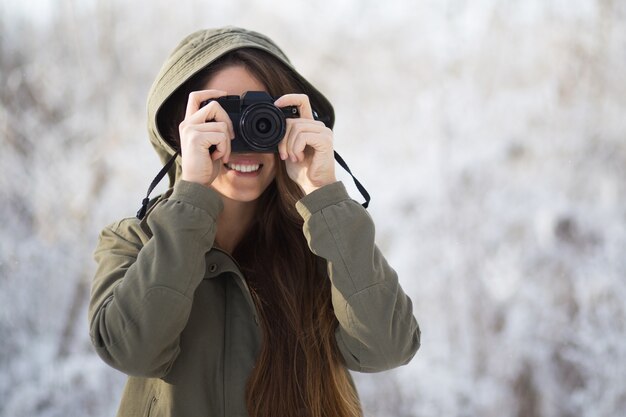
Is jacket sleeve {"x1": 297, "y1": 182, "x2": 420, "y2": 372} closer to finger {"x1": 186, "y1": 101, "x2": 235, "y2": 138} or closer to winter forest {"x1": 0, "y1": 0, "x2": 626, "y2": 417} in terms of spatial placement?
finger {"x1": 186, "y1": 101, "x2": 235, "y2": 138}

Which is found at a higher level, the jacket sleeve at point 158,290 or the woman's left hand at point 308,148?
the woman's left hand at point 308,148

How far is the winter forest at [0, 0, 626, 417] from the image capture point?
2.15 m

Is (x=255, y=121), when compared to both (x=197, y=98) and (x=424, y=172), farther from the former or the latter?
(x=424, y=172)

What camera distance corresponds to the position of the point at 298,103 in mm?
893

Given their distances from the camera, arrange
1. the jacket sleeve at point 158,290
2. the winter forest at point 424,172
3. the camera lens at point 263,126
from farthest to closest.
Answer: the winter forest at point 424,172, the camera lens at point 263,126, the jacket sleeve at point 158,290

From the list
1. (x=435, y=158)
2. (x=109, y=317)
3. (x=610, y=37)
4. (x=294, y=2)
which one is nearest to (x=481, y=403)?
(x=435, y=158)

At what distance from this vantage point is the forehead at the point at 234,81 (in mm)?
925

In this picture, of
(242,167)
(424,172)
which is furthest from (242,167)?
(424,172)

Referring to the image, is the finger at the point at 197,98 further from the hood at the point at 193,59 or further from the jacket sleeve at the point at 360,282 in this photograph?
the jacket sleeve at the point at 360,282

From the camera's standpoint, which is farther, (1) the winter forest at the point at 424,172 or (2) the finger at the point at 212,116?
(1) the winter forest at the point at 424,172

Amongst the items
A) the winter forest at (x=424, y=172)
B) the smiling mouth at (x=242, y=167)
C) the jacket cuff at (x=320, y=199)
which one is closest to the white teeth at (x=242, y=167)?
the smiling mouth at (x=242, y=167)

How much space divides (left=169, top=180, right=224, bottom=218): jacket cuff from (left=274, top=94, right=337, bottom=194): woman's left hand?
0.12 metres

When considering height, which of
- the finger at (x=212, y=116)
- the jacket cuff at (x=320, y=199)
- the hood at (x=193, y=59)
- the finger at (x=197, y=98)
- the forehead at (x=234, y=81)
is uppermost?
the hood at (x=193, y=59)

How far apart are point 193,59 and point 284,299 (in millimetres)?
360
